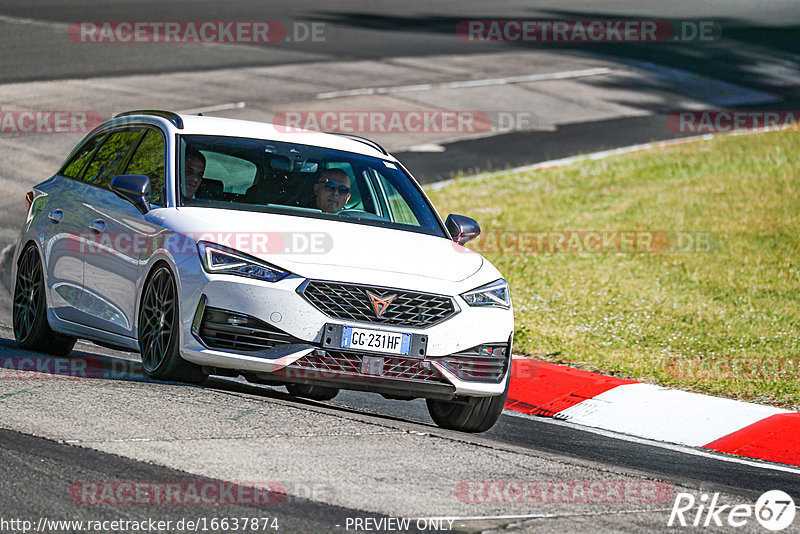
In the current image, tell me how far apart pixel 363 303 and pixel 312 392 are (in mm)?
1572

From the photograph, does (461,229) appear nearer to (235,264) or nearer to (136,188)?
(235,264)

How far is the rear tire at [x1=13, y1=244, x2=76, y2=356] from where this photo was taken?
9164 mm

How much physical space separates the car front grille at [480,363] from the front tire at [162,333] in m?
1.48

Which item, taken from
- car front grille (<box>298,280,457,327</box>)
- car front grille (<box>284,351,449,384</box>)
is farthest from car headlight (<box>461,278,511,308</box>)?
car front grille (<box>284,351,449,384</box>)

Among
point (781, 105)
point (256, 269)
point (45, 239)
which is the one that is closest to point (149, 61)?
point (781, 105)

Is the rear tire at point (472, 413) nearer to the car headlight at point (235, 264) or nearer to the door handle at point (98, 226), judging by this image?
the car headlight at point (235, 264)

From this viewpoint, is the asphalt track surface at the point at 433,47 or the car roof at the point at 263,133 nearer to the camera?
the car roof at the point at 263,133

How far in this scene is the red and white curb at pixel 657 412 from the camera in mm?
8844

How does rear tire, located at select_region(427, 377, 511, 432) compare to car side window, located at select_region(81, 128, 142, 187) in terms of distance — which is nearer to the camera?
rear tire, located at select_region(427, 377, 511, 432)

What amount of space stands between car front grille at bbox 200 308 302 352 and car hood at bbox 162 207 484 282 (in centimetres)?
36

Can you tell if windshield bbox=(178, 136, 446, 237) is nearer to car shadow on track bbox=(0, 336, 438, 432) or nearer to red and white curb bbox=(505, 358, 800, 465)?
car shadow on track bbox=(0, 336, 438, 432)

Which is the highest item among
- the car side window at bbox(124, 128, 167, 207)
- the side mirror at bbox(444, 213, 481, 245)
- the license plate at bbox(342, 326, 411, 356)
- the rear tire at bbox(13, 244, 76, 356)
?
the car side window at bbox(124, 128, 167, 207)

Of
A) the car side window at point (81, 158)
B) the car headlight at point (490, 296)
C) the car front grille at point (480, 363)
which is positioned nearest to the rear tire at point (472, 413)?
the car front grille at point (480, 363)

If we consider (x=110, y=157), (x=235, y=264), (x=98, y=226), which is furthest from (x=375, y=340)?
(x=110, y=157)
